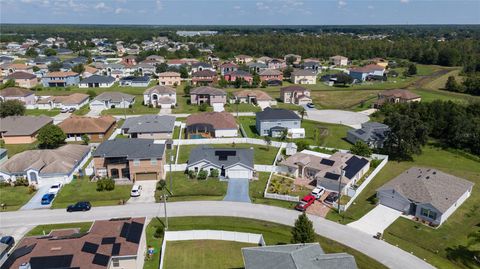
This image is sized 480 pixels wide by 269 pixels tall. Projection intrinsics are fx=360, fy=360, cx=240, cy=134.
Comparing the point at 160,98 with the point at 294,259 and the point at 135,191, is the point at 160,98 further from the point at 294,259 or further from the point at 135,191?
the point at 294,259

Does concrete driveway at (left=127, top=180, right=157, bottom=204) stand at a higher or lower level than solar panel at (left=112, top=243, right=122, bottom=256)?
lower

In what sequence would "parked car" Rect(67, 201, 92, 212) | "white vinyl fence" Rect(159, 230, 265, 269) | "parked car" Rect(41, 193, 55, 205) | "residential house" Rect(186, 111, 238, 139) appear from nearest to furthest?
"white vinyl fence" Rect(159, 230, 265, 269), "parked car" Rect(67, 201, 92, 212), "parked car" Rect(41, 193, 55, 205), "residential house" Rect(186, 111, 238, 139)

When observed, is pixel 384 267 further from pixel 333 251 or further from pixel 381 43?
pixel 381 43

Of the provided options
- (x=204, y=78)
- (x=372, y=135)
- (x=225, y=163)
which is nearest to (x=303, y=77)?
(x=204, y=78)

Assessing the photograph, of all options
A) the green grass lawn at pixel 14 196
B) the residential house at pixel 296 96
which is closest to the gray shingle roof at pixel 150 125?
→ the green grass lawn at pixel 14 196

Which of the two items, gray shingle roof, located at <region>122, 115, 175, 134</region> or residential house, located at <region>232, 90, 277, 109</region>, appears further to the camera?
residential house, located at <region>232, 90, 277, 109</region>

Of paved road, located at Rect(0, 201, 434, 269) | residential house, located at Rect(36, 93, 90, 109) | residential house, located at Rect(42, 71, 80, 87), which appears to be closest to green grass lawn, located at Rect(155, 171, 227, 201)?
paved road, located at Rect(0, 201, 434, 269)

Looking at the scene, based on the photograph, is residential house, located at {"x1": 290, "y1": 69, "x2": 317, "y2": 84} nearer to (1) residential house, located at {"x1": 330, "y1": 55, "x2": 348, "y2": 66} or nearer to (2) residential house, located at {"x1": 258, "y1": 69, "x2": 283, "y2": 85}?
(2) residential house, located at {"x1": 258, "y1": 69, "x2": 283, "y2": 85}
